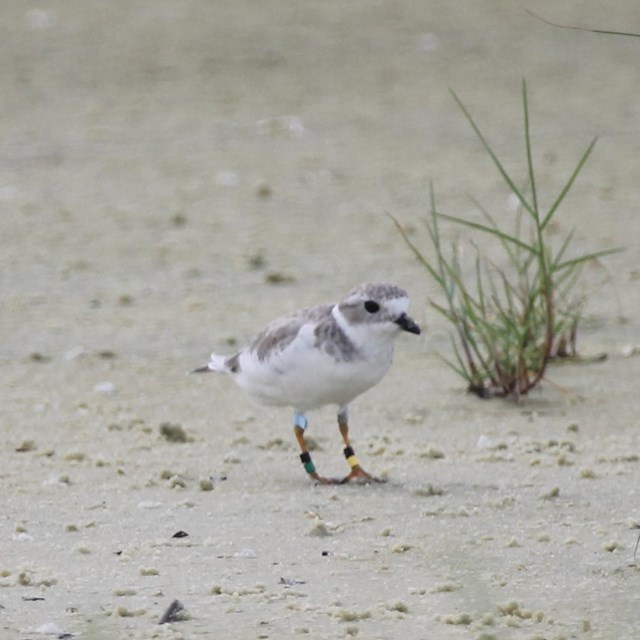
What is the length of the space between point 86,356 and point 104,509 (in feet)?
7.82

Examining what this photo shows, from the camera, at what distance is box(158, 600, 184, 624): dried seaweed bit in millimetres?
3840

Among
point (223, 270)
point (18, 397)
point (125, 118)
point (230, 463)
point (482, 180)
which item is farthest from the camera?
point (125, 118)

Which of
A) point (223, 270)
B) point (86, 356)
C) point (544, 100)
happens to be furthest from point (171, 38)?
point (86, 356)

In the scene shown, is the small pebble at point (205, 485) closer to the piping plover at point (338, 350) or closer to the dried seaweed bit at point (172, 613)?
the piping plover at point (338, 350)

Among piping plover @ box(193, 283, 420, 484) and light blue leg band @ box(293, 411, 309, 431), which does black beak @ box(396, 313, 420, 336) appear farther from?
light blue leg band @ box(293, 411, 309, 431)

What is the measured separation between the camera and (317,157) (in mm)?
11250

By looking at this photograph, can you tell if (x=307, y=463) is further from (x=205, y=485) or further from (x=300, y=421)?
(x=205, y=485)

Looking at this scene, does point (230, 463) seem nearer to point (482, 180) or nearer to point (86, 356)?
point (86, 356)

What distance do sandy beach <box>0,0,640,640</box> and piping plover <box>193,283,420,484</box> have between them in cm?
27

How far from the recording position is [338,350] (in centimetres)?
519

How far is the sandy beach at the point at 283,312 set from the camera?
163 inches

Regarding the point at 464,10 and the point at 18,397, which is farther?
the point at 464,10

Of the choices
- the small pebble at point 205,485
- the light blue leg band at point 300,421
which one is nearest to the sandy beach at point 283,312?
the small pebble at point 205,485

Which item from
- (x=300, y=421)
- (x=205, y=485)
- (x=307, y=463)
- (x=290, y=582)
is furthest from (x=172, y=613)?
(x=300, y=421)
